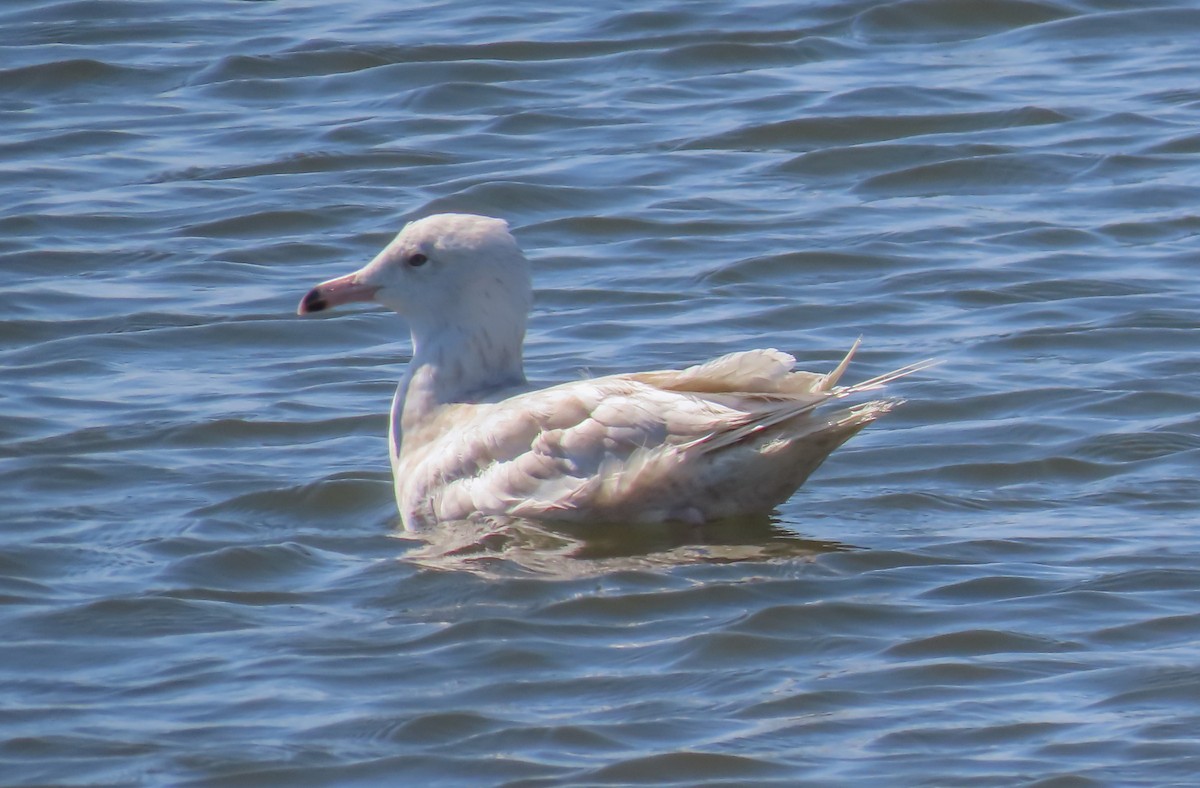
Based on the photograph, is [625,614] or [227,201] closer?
[625,614]

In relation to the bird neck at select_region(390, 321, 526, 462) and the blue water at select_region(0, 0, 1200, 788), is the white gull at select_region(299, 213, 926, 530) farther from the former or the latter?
the blue water at select_region(0, 0, 1200, 788)

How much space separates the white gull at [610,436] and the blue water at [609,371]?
5.5 inches

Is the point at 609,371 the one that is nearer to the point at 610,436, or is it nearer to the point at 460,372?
the point at 460,372

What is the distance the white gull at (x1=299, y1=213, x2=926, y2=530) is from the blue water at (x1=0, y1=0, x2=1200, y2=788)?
0.14 metres

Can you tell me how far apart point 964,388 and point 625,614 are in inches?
113

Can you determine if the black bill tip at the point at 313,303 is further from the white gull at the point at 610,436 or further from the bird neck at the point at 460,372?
the bird neck at the point at 460,372

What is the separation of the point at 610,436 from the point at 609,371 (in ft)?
6.99

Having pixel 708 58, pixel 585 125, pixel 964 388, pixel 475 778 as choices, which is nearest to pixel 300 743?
pixel 475 778

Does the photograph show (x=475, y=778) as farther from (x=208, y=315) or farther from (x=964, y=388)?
(x=208, y=315)

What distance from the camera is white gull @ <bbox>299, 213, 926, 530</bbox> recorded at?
7.64 meters

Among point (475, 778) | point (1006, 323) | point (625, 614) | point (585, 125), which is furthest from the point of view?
point (585, 125)

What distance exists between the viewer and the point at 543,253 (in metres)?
11.7

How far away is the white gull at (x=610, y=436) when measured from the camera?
301 inches

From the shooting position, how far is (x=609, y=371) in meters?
9.80
